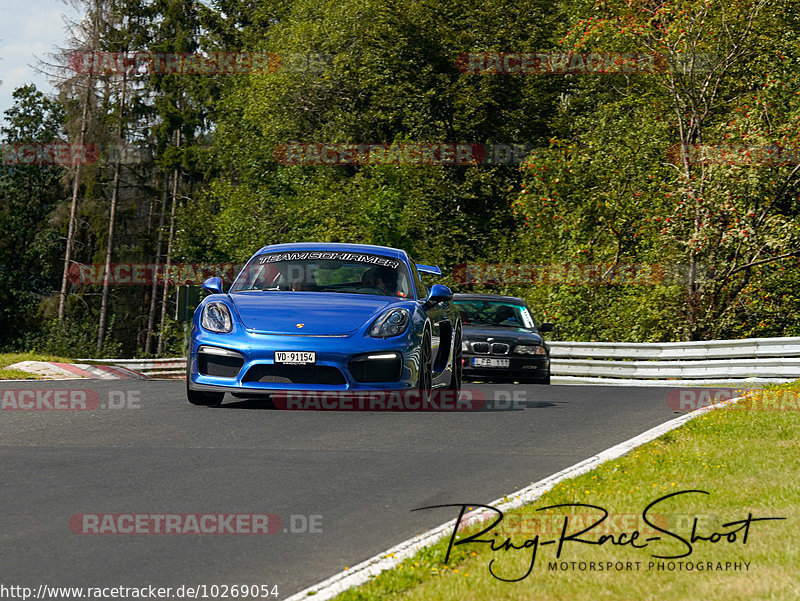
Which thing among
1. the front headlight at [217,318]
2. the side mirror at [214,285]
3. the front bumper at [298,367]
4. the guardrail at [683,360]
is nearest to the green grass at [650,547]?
the front bumper at [298,367]

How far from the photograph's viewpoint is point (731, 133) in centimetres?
2881

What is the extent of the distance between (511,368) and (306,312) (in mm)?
9201

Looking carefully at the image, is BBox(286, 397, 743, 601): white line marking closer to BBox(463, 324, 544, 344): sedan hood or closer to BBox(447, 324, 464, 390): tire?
BBox(447, 324, 464, 390): tire

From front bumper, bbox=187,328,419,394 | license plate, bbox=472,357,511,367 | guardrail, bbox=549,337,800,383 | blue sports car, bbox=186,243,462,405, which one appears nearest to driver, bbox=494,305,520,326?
license plate, bbox=472,357,511,367

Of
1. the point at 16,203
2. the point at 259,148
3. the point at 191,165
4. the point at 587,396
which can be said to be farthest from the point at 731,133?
the point at 16,203

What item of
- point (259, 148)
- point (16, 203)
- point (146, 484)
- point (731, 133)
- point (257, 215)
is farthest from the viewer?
point (16, 203)

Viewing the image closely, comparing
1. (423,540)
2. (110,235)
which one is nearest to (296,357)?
(423,540)

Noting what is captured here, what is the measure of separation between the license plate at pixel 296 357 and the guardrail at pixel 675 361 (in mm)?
14440

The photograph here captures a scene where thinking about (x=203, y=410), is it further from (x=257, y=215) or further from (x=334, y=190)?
(x=257, y=215)

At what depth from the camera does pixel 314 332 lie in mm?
10711

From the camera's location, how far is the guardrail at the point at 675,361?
76.6 ft

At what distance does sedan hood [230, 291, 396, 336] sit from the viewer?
35.3 feet

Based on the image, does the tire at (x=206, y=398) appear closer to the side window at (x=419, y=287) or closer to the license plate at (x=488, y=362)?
the side window at (x=419, y=287)

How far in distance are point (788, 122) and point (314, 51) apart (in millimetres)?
21654
